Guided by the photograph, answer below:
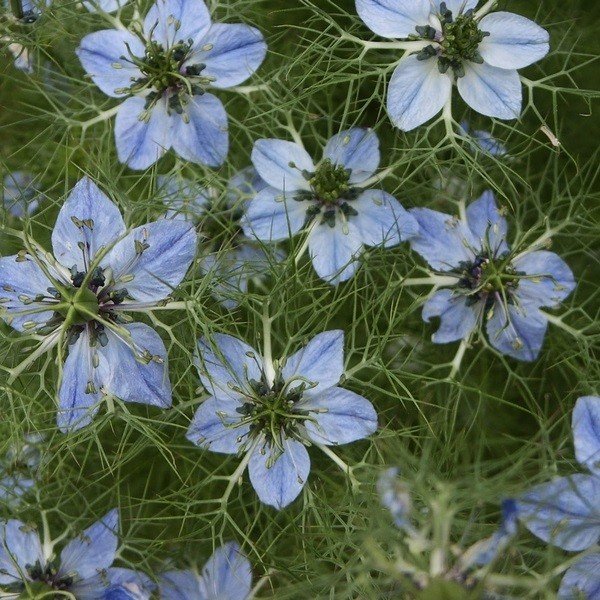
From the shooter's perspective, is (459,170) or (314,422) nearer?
(314,422)

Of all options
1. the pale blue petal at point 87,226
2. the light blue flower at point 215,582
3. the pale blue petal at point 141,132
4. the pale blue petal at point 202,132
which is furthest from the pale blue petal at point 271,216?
the light blue flower at point 215,582

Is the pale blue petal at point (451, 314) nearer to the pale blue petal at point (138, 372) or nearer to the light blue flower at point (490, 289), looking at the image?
the light blue flower at point (490, 289)

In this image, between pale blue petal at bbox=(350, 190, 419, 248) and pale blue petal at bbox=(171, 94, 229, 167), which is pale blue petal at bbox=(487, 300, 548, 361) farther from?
pale blue petal at bbox=(171, 94, 229, 167)

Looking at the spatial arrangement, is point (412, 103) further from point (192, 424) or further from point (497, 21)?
point (192, 424)

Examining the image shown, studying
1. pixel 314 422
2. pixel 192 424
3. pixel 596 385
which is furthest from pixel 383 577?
pixel 596 385

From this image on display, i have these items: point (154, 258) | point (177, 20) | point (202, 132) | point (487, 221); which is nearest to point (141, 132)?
point (202, 132)

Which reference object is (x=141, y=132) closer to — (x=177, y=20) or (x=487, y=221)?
(x=177, y=20)

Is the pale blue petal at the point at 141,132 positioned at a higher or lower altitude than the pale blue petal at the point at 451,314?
higher
